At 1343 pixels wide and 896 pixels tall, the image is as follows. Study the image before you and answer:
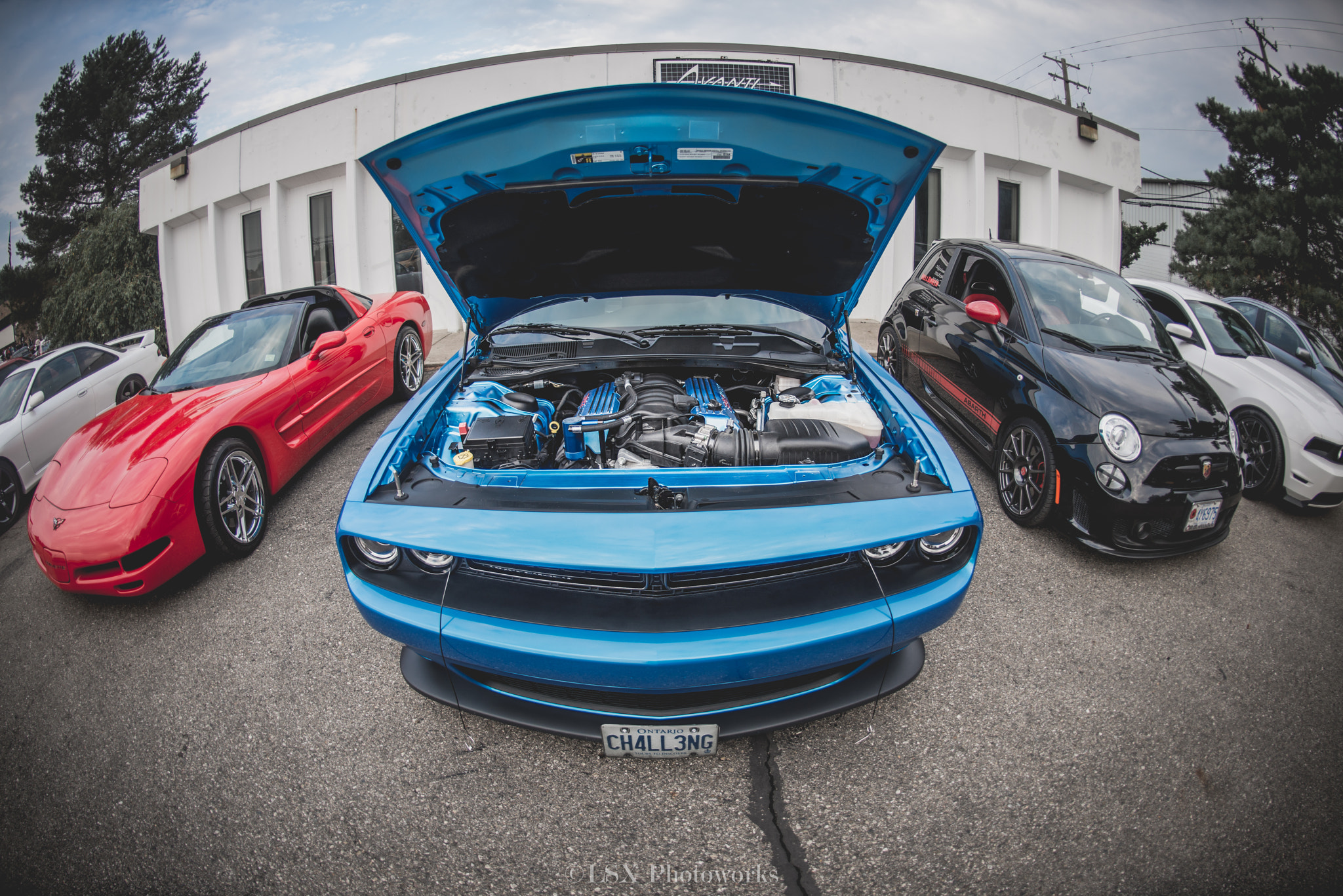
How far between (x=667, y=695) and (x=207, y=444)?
2896 millimetres

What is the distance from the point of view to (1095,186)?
398 inches

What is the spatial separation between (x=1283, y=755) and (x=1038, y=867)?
120 centimetres

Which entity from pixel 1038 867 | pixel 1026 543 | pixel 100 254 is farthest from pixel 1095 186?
pixel 100 254

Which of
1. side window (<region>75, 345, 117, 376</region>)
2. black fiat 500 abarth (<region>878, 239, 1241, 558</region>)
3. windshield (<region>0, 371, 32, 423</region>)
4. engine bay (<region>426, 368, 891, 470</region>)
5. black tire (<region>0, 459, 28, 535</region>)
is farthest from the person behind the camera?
side window (<region>75, 345, 117, 376</region>)

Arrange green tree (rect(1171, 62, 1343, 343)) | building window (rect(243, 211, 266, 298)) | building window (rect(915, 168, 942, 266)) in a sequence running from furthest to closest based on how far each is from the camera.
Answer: green tree (rect(1171, 62, 1343, 343)), building window (rect(243, 211, 266, 298)), building window (rect(915, 168, 942, 266))

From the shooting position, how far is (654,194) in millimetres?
2328

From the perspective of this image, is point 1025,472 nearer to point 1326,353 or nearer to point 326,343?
point 1326,353

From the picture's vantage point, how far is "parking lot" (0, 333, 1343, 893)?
155 cm

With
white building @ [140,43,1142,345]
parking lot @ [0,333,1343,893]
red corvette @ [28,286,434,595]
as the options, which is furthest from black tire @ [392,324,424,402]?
white building @ [140,43,1142,345]

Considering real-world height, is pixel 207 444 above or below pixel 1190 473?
above

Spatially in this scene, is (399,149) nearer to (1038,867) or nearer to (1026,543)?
(1038,867)

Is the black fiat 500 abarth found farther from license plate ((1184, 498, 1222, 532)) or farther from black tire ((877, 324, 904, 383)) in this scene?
black tire ((877, 324, 904, 383))

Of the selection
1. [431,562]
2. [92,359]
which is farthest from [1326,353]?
[92,359]

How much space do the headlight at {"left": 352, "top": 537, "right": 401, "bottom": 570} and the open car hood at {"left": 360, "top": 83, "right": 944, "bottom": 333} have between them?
4.71 feet
